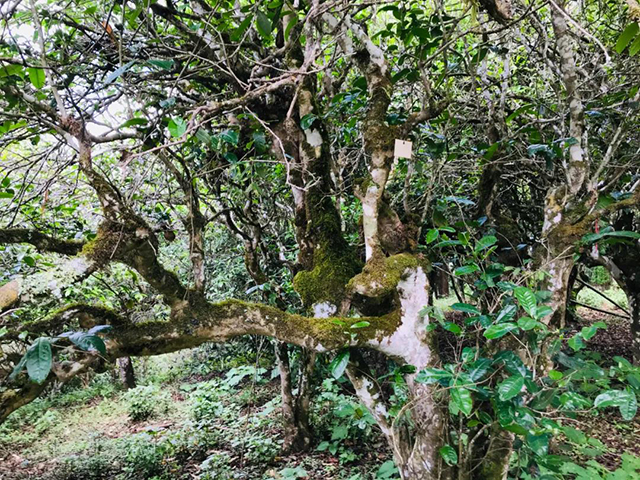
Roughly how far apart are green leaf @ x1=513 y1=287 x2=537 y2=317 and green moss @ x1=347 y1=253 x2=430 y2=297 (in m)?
0.57

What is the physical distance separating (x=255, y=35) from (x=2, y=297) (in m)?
2.07

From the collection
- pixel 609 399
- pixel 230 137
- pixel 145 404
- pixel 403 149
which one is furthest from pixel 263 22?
pixel 145 404

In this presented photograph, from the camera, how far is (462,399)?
146 centimetres

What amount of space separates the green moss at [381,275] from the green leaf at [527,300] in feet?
1.87

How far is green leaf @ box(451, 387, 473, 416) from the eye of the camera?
1431mm

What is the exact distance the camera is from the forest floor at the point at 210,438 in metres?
3.39

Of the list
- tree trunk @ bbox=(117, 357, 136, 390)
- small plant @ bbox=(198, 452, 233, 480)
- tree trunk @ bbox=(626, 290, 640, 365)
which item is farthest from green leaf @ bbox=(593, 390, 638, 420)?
tree trunk @ bbox=(117, 357, 136, 390)

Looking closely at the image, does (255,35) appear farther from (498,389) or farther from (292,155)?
(498,389)

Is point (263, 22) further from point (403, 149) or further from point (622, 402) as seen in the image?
point (622, 402)

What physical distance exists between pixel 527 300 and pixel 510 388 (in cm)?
35

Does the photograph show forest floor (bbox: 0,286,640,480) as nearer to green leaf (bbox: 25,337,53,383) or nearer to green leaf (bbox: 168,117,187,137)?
green leaf (bbox: 25,337,53,383)

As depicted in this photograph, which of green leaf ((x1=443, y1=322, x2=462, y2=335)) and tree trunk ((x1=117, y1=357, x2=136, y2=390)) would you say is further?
tree trunk ((x1=117, y1=357, x2=136, y2=390))

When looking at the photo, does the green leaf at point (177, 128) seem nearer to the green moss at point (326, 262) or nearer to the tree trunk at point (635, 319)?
the green moss at point (326, 262)

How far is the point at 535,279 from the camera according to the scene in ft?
6.81
